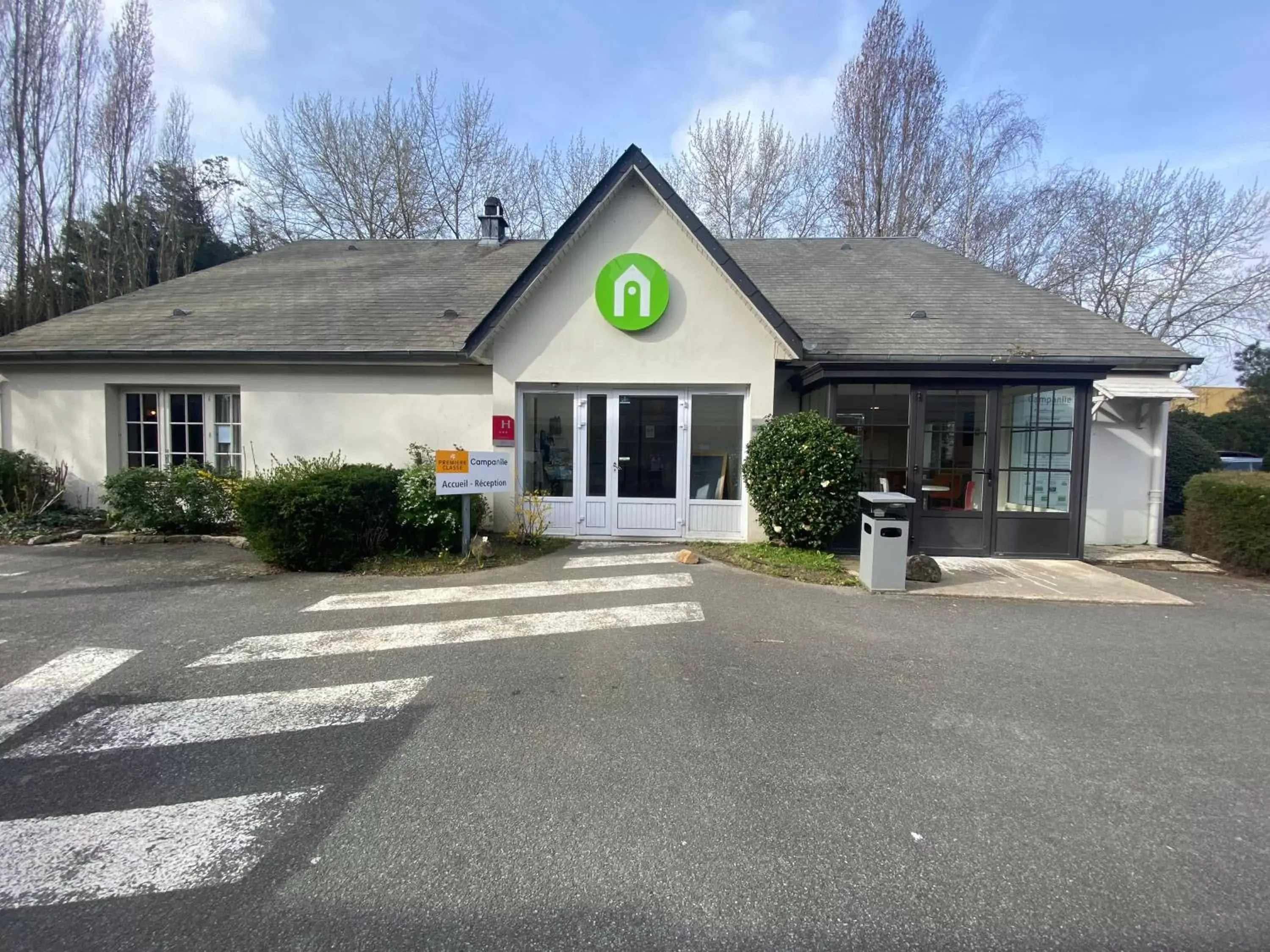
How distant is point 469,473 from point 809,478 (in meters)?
4.64

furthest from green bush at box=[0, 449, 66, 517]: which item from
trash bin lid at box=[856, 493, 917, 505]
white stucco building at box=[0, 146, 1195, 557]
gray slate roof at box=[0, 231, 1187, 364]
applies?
trash bin lid at box=[856, 493, 917, 505]

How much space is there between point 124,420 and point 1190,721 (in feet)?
50.0

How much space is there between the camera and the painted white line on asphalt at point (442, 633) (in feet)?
16.9

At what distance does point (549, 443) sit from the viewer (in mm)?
10312

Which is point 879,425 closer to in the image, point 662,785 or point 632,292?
point 632,292

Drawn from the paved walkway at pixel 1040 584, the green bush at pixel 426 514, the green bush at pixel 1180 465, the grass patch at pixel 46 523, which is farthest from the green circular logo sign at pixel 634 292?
the green bush at pixel 1180 465

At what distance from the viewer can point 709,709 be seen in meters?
4.13

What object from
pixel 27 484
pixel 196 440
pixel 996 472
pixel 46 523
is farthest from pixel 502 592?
pixel 27 484

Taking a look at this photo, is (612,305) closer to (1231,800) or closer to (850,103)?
(1231,800)

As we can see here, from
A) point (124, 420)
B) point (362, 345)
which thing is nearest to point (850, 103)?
point (362, 345)

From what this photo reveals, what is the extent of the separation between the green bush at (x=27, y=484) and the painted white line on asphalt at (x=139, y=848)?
10.4 metres

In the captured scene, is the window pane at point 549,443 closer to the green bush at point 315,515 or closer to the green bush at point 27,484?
the green bush at point 315,515

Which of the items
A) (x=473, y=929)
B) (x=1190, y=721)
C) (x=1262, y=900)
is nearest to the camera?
(x=473, y=929)

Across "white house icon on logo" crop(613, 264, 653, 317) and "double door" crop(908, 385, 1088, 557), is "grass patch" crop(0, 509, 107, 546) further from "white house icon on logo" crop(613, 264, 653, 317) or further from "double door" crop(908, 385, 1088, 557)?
"double door" crop(908, 385, 1088, 557)
